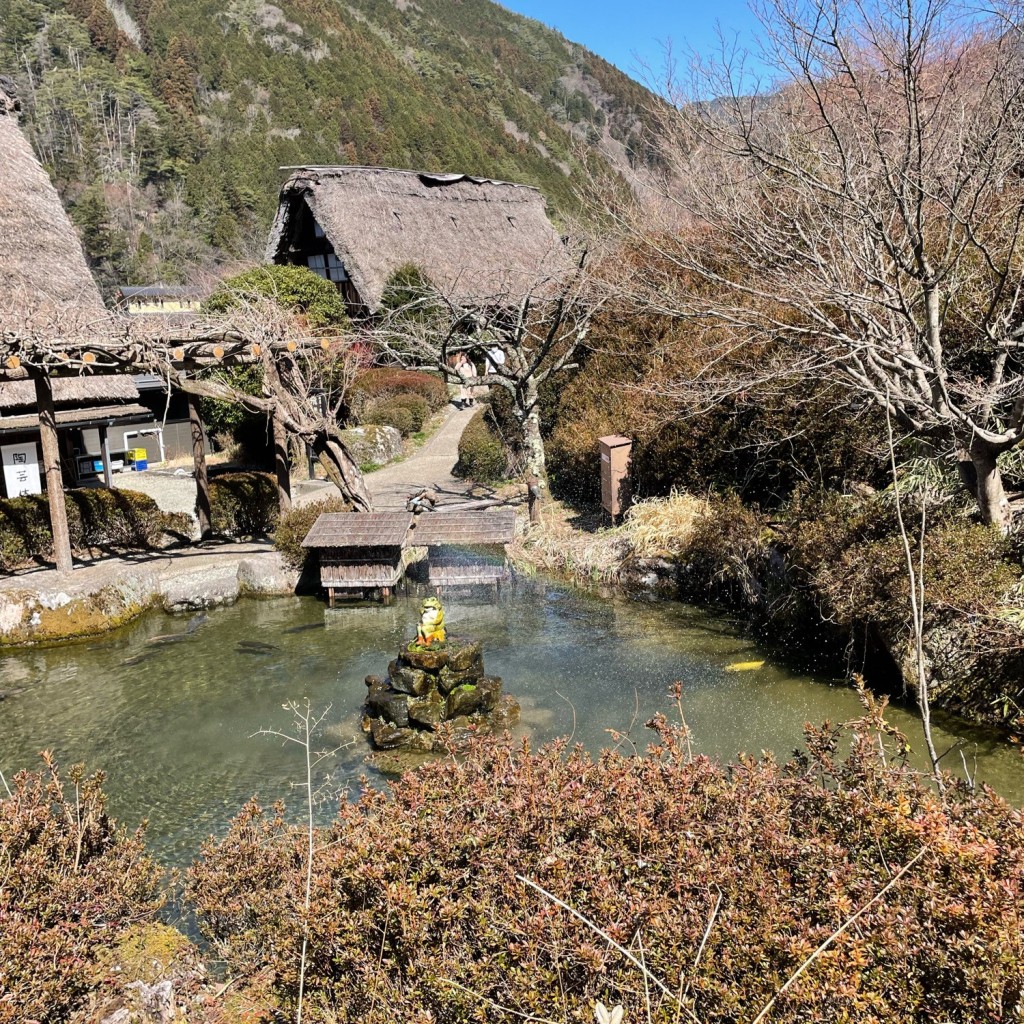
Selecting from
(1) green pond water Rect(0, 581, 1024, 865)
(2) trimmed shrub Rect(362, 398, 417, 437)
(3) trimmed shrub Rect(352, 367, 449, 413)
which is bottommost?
(1) green pond water Rect(0, 581, 1024, 865)

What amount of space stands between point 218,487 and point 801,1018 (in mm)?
12033

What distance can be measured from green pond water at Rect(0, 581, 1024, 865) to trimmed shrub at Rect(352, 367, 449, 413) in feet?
38.3

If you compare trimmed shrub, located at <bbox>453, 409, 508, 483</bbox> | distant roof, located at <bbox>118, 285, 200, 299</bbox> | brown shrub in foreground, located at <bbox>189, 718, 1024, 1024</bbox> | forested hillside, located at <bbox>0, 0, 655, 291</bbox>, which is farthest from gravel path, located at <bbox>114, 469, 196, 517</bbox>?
forested hillside, located at <bbox>0, 0, 655, 291</bbox>

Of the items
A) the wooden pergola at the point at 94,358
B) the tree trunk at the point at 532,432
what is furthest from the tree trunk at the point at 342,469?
the tree trunk at the point at 532,432

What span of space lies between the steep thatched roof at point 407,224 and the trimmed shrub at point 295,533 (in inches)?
430

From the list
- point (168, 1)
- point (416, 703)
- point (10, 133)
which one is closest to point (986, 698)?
point (416, 703)

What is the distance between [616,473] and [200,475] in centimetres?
626

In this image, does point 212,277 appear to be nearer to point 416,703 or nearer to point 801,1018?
point 416,703

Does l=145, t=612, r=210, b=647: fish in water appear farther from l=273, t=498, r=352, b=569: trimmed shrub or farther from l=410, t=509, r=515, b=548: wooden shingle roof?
l=410, t=509, r=515, b=548: wooden shingle roof

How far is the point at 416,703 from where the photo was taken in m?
7.30

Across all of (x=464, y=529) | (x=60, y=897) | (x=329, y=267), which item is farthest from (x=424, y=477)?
(x=60, y=897)

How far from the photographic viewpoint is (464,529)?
37.7 ft

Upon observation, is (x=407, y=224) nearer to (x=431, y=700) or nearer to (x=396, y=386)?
(x=396, y=386)

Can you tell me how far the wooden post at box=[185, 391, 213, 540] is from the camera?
1248 centimetres
